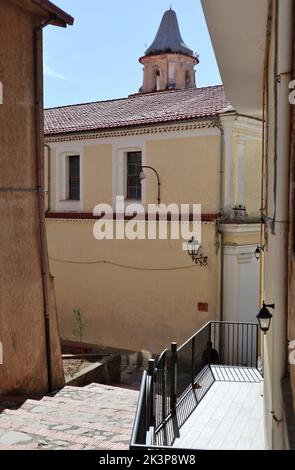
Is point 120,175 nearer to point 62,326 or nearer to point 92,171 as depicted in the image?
point 92,171

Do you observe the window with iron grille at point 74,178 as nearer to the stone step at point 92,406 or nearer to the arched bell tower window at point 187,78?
the stone step at point 92,406

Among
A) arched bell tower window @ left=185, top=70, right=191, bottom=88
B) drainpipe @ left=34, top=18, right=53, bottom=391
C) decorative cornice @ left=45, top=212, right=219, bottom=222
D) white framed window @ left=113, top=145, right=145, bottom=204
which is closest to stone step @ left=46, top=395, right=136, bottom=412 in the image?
drainpipe @ left=34, top=18, right=53, bottom=391

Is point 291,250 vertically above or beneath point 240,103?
beneath

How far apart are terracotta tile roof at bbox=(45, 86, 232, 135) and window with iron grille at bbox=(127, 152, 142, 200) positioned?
3.42ft

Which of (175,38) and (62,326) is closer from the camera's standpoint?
(62,326)

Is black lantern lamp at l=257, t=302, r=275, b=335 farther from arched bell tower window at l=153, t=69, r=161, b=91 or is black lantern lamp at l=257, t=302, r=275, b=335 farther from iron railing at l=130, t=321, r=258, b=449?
arched bell tower window at l=153, t=69, r=161, b=91

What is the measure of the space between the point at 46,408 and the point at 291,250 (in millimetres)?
5392

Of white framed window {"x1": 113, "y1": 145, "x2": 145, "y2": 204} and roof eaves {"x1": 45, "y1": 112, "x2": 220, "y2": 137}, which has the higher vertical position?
roof eaves {"x1": 45, "y1": 112, "x2": 220, "y2": 137}

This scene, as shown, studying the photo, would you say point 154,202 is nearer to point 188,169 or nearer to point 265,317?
point 188,169

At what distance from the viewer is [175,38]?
32.3 meters

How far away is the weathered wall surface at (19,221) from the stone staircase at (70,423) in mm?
870

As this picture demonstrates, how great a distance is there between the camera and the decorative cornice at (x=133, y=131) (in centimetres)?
1471

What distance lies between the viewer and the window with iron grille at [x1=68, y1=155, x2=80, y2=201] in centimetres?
1791

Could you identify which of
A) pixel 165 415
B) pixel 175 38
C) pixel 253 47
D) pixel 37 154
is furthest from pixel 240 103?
pixel 175 38
